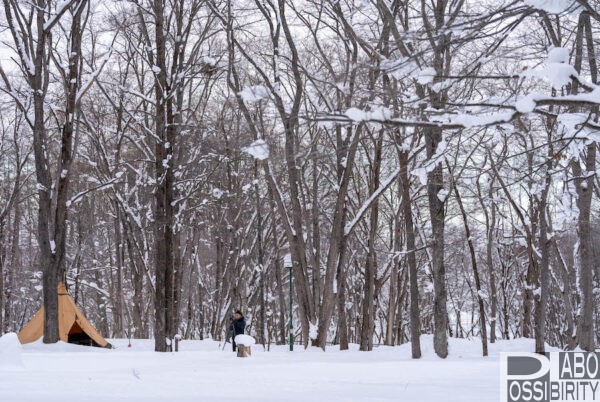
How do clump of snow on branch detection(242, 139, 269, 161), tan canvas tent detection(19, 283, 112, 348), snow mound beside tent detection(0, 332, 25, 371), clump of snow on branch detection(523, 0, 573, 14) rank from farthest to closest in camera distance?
1. tan canvas tent detection(19, 283, 112, 348)
2. snow mound beside tent detection(0, 332, 25, 371)
3. clump of snow on branch detection(242, 139, 269, 161)
4. clump of snow on branch detection(523, 0, 573, 14)

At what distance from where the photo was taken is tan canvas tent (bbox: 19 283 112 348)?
20.4 meters

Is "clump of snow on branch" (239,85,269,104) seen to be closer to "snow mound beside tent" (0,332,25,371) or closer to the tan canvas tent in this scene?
"snow mound beside tent" (0,332,25,371)

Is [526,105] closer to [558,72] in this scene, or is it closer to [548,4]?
[558,72]

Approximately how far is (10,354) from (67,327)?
1265 centimetres

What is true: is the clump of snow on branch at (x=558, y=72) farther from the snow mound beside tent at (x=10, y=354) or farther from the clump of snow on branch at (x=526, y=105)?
the snow mound beside tent at (x=10, y=354)

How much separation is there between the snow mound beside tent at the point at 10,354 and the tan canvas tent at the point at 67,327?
12.3m

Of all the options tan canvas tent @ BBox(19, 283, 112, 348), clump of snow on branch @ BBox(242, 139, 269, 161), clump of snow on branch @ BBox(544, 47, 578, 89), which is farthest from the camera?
tan canvas tent @ BBox(19, 283, 112, 348)

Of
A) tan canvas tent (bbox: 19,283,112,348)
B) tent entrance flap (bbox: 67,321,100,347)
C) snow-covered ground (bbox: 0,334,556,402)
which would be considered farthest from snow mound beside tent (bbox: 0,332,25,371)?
tent entrance flap (bbox: 67,321,100,347)

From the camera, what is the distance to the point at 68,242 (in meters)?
35.5

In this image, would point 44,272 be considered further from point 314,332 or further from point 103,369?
point 103,369

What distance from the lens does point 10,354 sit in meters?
8.70

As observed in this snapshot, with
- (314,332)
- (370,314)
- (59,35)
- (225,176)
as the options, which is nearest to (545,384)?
(314,332)

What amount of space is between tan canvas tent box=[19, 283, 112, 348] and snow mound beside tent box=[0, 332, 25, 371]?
12260 mm

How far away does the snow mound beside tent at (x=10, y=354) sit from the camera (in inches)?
337
